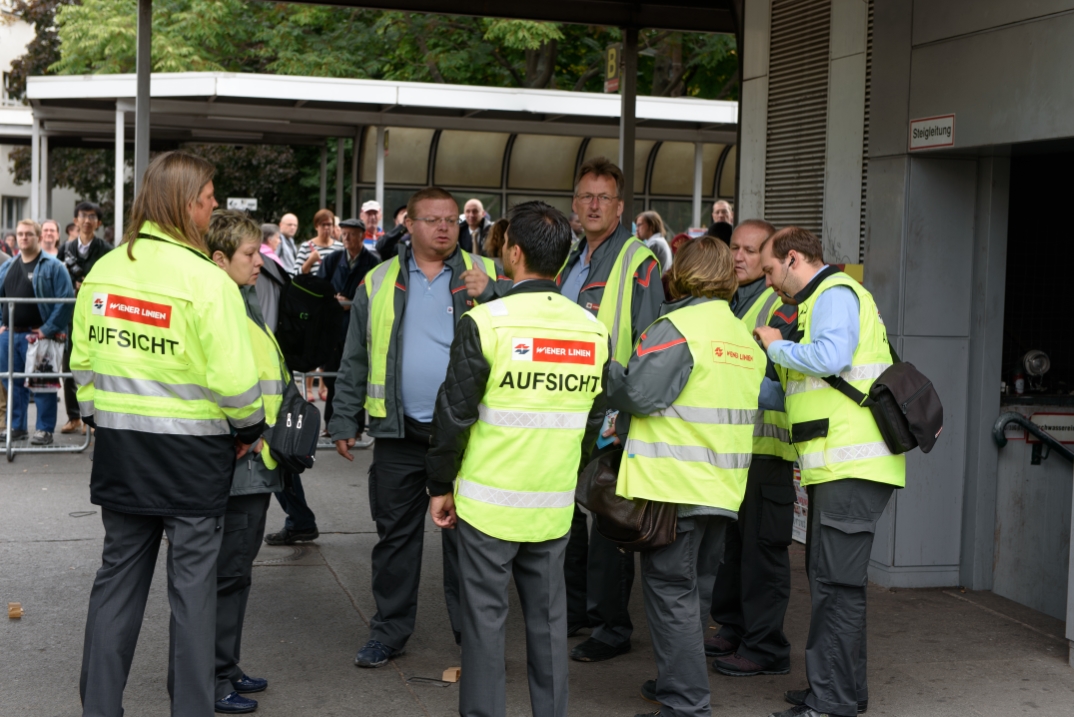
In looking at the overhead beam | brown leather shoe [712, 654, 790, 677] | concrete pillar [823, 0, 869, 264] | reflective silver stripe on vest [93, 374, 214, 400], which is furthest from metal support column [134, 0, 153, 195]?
brown leather shoe [712, 654, 790, 677]

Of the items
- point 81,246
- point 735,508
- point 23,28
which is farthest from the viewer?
point 23,28

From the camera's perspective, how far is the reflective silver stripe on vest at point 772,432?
5227 millimetres

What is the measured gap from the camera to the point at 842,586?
459 centimetres

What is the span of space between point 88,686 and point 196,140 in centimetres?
1885

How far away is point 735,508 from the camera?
176 inches

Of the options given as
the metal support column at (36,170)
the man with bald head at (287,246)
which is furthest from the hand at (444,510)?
the metal support column at (36,170)

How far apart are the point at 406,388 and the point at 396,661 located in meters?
1.23

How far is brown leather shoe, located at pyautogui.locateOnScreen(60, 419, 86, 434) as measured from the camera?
36.7 ft

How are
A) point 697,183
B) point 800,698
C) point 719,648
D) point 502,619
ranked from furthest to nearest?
1. point 697,183
2. point 719,648
3. point 800,698
4. point 502,619

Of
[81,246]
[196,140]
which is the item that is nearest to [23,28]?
[196,140]

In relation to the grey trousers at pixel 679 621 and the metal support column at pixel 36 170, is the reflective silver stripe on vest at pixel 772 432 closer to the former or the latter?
the grey trousers at pixel 679 621

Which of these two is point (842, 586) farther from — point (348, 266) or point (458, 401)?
point (348, 266)

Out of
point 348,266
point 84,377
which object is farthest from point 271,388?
point 348,266

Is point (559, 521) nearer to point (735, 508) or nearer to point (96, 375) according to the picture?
point (735, 508)
